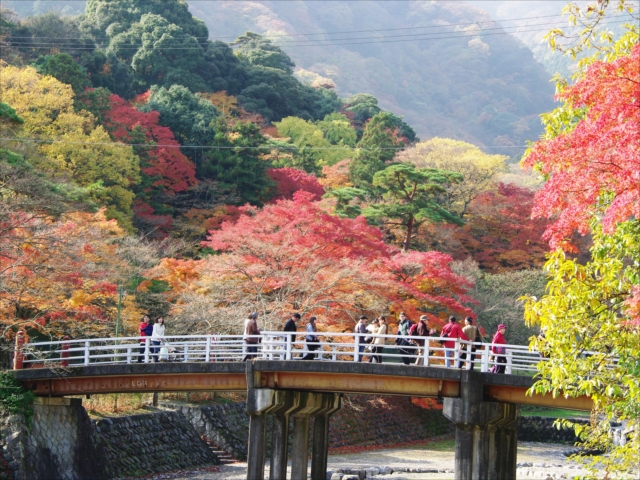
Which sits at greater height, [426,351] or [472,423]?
[426,351]

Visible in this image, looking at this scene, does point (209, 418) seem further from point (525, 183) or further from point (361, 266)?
point (525, 183)

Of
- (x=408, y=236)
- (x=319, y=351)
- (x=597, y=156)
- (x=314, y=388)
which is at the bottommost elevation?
(x=314, y=388)

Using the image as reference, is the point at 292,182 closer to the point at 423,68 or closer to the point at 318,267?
the point at 318,267

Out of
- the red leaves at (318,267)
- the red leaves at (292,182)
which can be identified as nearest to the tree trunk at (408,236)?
the red leaves at (318,267)

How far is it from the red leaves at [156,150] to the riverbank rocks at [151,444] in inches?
892

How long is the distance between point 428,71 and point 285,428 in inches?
6697

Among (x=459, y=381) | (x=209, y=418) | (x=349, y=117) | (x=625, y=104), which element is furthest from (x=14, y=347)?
(x=349, y=117)

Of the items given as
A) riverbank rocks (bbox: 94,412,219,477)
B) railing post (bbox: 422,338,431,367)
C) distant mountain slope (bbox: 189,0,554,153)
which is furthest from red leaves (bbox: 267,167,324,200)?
distant mountain slope (bbox: 189,0,554,153)

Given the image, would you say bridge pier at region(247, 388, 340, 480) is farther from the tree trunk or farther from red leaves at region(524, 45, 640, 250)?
the tree trunk

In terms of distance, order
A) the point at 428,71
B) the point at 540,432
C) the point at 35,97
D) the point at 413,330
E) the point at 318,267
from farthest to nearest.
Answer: the point at 428,71 → the point at 540,432 → the point at 35,97 → the point at 318,267 → the point at 413,330

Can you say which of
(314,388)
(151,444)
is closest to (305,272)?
(151,444)

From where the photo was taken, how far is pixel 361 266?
1362 inches

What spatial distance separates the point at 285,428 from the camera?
22797 millimetres

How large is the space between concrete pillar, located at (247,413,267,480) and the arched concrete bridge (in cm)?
2
